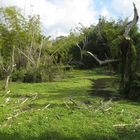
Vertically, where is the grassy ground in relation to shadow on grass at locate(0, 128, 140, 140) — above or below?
above

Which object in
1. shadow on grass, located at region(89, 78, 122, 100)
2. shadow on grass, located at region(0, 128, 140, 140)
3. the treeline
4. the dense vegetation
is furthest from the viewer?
the treeline

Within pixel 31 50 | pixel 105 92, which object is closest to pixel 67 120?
pixel 105 92

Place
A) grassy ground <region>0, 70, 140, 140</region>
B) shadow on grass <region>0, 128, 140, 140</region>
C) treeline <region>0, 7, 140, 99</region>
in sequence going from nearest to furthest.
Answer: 1. shadow on grass <region>0, 128, 140, 140</region>
2. grassy ground <region>0, 70, 140, 140</region>
3. treeline <region>0, 7, 140, 99</region>

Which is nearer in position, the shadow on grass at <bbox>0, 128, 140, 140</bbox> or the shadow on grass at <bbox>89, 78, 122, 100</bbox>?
the shadow on grass at <bbox>0, 128, 140, 140</bbox>

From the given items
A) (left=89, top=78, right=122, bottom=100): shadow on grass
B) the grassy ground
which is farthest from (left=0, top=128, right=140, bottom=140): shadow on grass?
(left=89, top=78, right=122, bottom=100): shadow on grass

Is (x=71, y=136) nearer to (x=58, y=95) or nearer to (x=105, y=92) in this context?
(x=58, y=95)

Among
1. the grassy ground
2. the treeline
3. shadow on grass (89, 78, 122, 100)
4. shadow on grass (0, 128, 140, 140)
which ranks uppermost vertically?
the treeline

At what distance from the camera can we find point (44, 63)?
29766mm

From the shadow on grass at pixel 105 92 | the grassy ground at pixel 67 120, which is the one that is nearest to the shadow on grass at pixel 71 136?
the grassy ground at pixel 67 120

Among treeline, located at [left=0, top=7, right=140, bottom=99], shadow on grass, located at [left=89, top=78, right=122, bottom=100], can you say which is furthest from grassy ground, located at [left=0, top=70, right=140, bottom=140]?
treeline, located at [left=0, top=7, right=140, bottom=99]

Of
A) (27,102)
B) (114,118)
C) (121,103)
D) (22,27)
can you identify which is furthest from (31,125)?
(22,27)

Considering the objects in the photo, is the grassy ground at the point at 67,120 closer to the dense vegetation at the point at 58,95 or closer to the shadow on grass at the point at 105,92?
the dense vegetation at the point at 58,95

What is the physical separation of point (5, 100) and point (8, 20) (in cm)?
1733

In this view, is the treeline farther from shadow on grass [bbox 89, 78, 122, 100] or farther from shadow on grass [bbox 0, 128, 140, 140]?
shadow on grass [bbox 0, 128, 140, 140]
